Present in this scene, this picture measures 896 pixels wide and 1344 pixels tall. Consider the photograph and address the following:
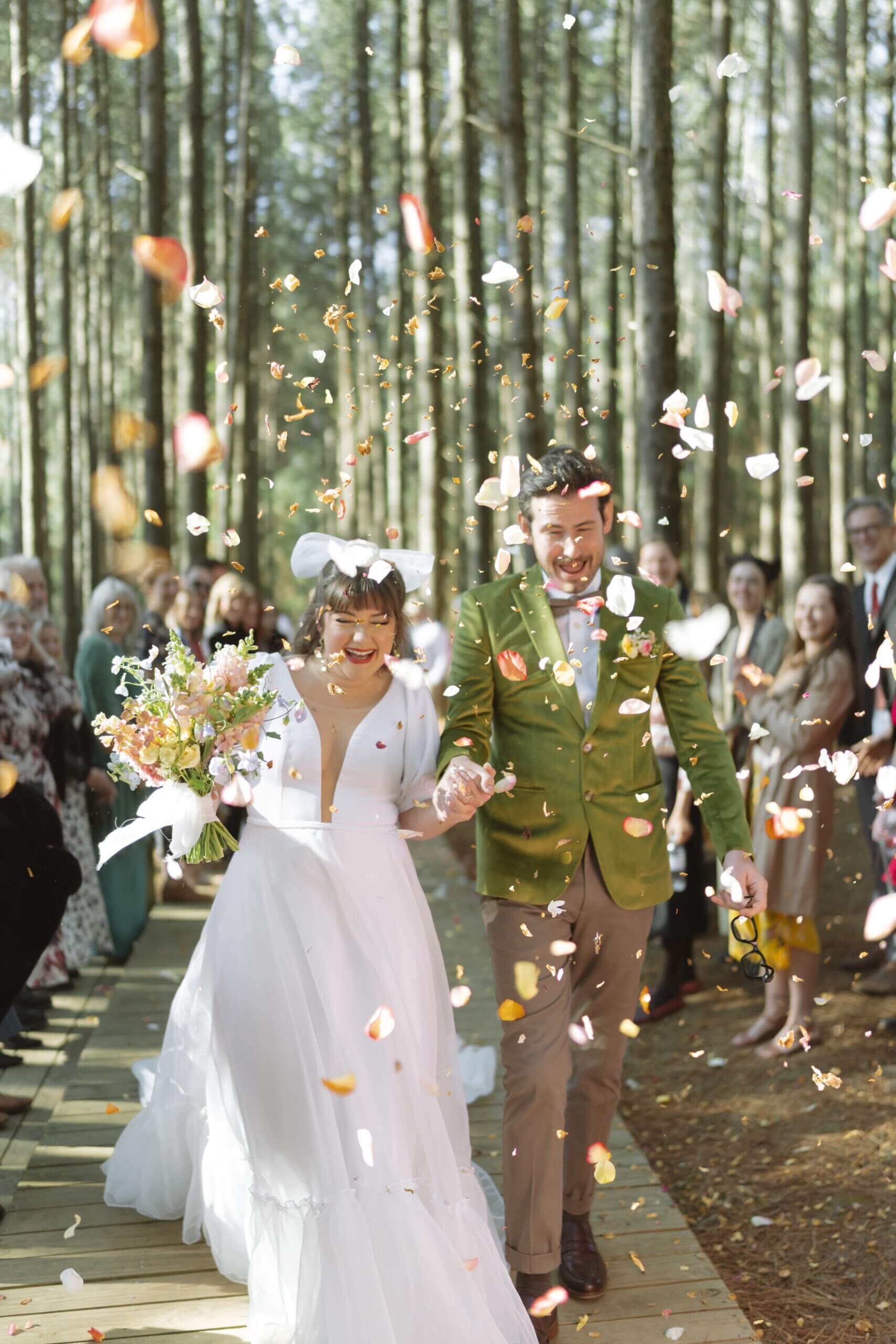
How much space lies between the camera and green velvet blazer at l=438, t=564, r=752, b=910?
11.6 ft

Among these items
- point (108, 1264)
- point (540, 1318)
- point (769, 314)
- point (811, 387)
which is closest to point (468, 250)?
point (811, 387)

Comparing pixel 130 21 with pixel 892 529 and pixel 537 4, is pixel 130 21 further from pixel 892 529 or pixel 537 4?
pixel 537 4

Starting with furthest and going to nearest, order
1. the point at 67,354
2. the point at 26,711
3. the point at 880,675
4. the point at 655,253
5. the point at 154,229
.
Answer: the point at 67,354
the point at 154,229
the point at 655,253
the point at 880,675
the point at 26,711

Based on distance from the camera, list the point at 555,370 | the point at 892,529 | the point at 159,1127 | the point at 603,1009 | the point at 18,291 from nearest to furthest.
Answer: the point at 603,1009 < the point at 159,1127 < the point at 892,529 < the point at 18,291 < the point at 555,370

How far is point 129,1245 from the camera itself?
3.76m

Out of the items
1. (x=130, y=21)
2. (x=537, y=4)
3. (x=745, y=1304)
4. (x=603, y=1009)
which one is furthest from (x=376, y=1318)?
(x=537, y=4)

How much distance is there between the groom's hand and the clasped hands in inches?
26.8

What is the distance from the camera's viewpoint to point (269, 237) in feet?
83.0

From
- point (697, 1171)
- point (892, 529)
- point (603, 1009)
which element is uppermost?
point (892, 529)

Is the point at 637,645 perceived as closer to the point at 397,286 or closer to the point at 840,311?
the point at 840,311

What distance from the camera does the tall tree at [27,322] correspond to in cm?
1350

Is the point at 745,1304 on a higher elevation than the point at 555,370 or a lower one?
lower

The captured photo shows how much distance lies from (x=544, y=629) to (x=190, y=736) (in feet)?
3.20

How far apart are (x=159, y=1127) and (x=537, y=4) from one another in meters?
18.9
